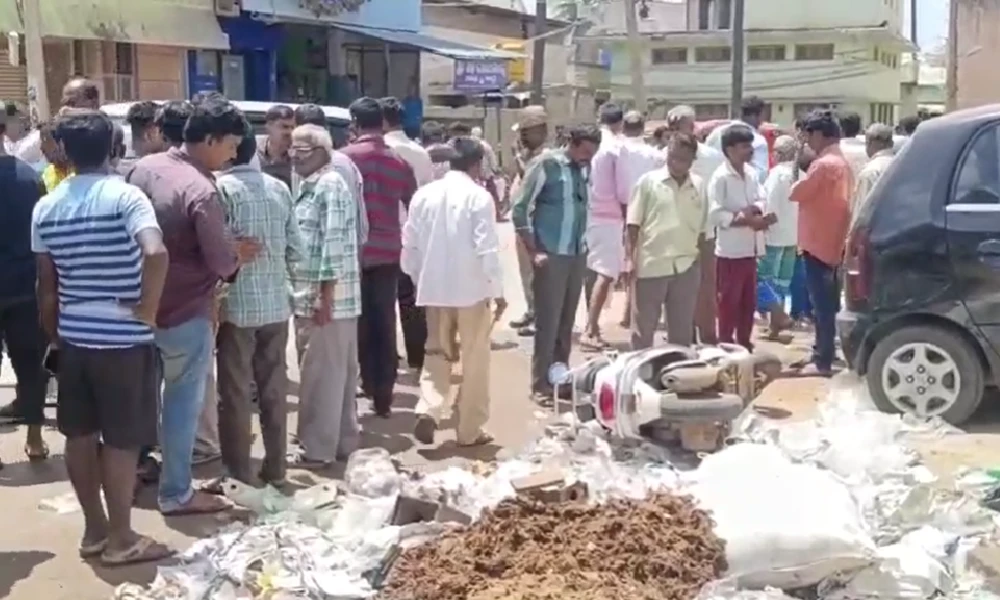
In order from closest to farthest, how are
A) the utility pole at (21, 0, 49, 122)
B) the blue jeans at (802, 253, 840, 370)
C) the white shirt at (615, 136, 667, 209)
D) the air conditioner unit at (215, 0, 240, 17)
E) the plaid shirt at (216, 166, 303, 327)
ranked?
the plaid shirt at (216, 166, 303, 327), the blue jeans at (802, 253, 840, 370), the white shirt at (615, 136, 667, 209), the utility pole at (21, 0, 49, 122), the air conditioner unit at (215, 0, 240, 17)

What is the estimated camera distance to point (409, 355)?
32.0ft

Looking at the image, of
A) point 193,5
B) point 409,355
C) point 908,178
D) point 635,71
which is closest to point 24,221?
point 409,355

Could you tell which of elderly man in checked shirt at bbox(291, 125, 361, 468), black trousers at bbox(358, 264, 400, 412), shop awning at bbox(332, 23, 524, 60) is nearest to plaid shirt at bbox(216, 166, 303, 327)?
elderly man in checked shirt at bbox(291, 125, 361, 468)

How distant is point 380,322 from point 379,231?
563 millimetres

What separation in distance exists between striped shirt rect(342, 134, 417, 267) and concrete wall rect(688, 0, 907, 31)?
48.4 meters

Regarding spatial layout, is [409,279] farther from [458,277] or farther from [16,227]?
[16,227]

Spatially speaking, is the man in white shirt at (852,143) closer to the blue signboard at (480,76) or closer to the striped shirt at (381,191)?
the striped shirt at (381,191)

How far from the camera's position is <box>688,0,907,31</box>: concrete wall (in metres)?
54.0

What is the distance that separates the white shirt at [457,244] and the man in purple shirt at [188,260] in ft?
4.94

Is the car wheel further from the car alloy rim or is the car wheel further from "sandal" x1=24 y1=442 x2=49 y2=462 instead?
"sandal" x1=24 y1=442 x2=49 y2=462

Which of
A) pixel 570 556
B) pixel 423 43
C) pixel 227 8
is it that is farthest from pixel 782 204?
pixel 423 43

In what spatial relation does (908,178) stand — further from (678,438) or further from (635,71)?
(635,71)

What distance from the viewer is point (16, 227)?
7.19 meters

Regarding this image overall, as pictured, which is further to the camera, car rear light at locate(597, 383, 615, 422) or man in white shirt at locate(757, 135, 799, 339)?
man in white shirt at locate(757, 135, 799, 339)
